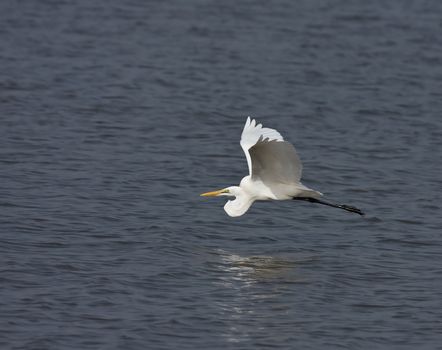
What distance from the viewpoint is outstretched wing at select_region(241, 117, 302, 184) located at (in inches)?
361

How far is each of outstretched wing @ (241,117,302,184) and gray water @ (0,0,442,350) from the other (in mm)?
768

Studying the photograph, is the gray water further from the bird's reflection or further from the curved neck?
the curved neck

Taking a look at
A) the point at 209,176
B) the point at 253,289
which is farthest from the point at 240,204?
the point at 209,176

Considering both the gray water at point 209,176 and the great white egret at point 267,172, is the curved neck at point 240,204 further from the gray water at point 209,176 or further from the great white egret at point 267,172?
the gray water at point 209,176

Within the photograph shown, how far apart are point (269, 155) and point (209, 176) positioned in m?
3.24

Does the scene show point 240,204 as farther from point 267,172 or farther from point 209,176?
point 209,176

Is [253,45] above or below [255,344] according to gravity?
above

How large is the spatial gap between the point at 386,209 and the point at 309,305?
3312 millimetres

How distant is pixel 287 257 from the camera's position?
399 inches

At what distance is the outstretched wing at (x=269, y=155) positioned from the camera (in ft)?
30.1

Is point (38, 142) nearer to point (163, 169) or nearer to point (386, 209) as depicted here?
point (163, 169)

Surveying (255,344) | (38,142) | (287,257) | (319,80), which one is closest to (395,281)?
(287,257)

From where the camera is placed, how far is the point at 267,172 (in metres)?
9.96

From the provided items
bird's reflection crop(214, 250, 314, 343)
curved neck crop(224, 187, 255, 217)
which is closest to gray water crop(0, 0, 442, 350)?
bird's reflection crop(214, 250, 314, 343)
